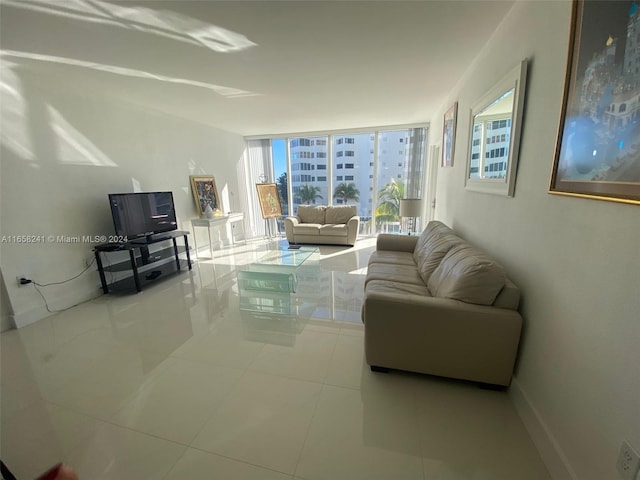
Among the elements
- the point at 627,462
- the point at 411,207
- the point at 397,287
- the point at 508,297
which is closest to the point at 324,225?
the point at 411,207

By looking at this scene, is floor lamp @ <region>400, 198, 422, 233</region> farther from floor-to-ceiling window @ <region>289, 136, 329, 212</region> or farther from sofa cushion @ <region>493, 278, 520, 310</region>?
sofa cushion @ <region>493, 278, 520, 310</region>

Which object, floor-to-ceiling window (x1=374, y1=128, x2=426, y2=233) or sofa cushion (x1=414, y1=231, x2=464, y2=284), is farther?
floor-to-ceiling window (x1=374, y1=128, x2=426, y2=233)

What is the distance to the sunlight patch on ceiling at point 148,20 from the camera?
1615 mm

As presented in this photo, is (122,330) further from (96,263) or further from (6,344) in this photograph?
(96,263)

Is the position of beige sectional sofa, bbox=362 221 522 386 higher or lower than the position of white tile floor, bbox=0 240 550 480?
higher

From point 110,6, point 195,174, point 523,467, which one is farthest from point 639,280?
point 195,174

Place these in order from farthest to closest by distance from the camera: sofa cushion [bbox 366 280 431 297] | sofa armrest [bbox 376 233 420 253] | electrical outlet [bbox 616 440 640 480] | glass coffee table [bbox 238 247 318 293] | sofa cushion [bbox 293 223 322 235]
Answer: sofa cushion [bbox 293 223 322 235]
sofa armrest [bbox 376 233 420 253]
glass coffee table [bbox 238 247 318 293]
sofa cushion [bbox 366 280 431 297]
electrical outlet [bbox 616 440 640 480]

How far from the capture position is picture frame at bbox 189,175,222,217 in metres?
4.75

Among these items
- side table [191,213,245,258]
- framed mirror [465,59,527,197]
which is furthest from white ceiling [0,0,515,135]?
side table [191,213,245,258]

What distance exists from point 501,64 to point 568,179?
1.32 metres

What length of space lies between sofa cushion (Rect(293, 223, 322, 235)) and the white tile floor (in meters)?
2.91

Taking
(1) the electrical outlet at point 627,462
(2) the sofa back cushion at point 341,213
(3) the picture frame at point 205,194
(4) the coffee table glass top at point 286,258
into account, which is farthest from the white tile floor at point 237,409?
(2) the sofa back cushion at point 341,213

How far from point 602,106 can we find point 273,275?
2.69m

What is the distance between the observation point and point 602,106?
0.94m
